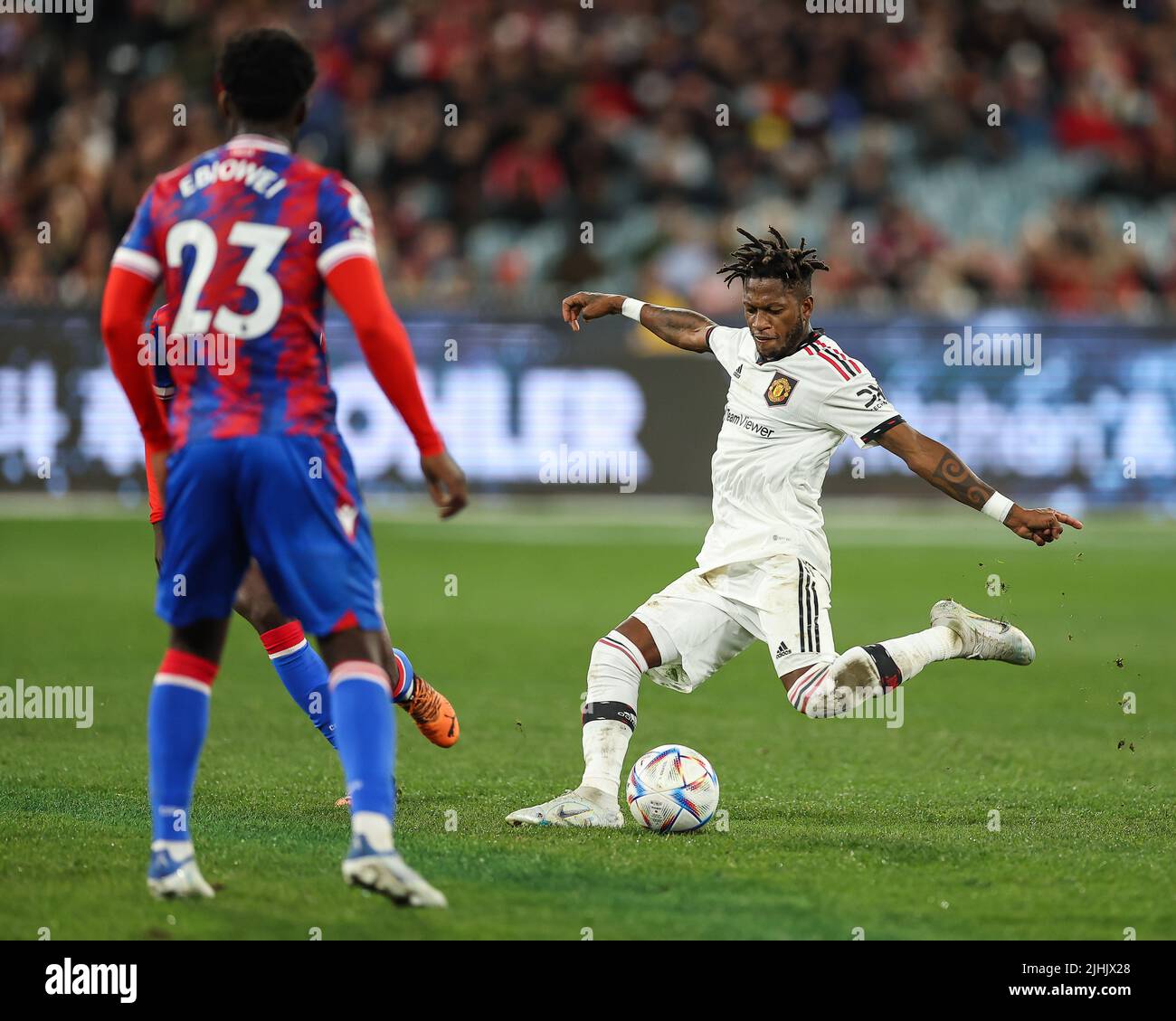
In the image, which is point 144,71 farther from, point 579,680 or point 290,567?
point 290,567

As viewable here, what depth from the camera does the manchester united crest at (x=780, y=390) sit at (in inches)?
253

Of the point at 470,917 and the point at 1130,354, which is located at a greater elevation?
the point at 1130,354

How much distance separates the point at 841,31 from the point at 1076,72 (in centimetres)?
306

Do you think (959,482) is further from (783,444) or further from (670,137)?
(670,137)

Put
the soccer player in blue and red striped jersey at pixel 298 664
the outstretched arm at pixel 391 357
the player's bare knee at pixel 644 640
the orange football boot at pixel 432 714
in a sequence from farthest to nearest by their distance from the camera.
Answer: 1. the orange football boot at pixel 432 714
2. the soccer player in blue and red striped jersey at pixel 298 664
3. the player's bare knee at pixel 644 640
4. the outstretched arm at pixel 391 357

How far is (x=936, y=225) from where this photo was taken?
20891 mm

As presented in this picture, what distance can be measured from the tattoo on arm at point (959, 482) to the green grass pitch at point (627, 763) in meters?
1.20

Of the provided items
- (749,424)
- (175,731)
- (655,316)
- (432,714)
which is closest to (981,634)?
(749,424)

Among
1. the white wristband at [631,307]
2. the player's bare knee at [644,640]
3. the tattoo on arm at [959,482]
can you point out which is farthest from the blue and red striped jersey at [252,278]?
the white wristband at [631,307]

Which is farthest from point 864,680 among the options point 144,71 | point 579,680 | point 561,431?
point 144,71

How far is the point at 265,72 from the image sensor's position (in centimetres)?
488

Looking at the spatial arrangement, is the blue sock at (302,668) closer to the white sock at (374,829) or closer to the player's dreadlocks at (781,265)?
the white sock at (374,829)

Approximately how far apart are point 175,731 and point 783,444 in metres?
2.62

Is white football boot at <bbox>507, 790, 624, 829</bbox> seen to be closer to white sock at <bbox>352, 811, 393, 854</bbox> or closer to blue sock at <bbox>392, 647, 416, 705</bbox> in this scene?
blue sock at <bbox>392, 647, 416, 705</bbox>
